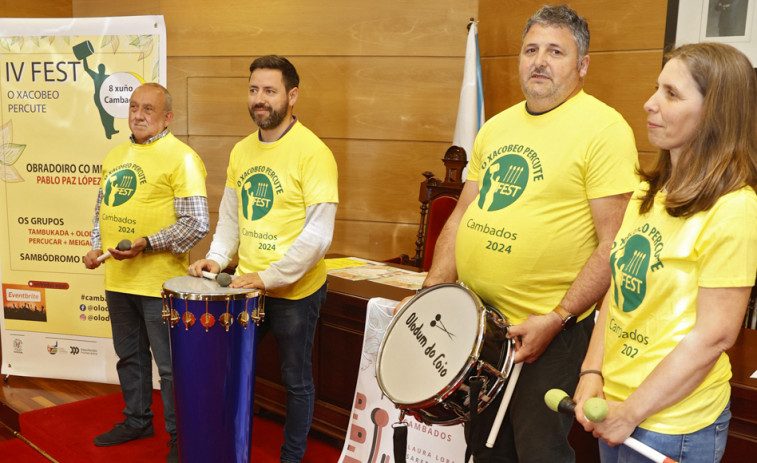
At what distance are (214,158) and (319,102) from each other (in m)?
0.86

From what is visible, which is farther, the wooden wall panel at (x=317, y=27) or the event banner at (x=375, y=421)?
the wooden wall panel at (x=317, y=27)

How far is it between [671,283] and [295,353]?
1590mm

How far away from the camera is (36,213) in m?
3.61

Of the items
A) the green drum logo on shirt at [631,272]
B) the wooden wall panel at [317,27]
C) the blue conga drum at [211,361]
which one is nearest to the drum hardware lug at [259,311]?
the blue conga drum at [211,361]

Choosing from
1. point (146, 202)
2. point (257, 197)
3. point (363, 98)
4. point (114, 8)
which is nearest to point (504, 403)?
point (257, 197)

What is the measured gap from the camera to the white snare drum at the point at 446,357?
151 cm

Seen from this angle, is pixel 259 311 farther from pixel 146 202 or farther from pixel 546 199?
pixel 546 199

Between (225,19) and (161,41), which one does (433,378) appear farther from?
(225,19)

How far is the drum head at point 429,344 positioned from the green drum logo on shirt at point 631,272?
1.09 feet

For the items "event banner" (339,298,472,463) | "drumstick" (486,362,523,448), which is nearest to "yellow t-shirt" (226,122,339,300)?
"event banner" (339,298,472,463)

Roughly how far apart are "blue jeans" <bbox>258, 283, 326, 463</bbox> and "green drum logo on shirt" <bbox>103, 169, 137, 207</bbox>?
83 centimetres

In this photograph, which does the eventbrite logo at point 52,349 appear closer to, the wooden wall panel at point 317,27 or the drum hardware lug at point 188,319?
the drum hardware lug at point 188,319

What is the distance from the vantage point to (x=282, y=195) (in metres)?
2.42

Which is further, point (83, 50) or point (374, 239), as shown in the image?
point (374, 239)
